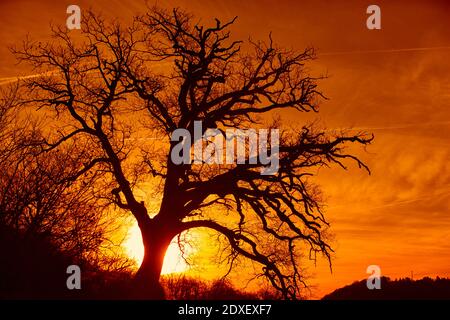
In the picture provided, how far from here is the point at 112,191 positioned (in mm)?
23109

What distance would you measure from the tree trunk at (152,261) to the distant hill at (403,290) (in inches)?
359

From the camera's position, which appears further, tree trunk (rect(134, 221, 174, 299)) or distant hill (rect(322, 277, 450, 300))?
distant hill (rect(322, 277, 450, 300))

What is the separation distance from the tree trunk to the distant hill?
911cm

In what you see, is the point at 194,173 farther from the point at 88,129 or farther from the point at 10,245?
the point at 10,245

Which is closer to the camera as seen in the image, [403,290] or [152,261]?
[152,261]

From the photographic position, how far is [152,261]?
22188 mm

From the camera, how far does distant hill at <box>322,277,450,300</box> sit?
90.8ft

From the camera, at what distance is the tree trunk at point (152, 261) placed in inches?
845

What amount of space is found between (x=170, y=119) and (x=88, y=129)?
3241mm

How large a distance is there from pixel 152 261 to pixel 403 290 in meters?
13.3

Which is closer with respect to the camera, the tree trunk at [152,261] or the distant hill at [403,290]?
the tree trunk at [152,261]

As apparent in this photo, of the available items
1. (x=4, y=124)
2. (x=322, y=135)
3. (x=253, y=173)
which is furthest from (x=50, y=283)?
(x=322, y=135)

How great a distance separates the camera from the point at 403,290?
28.7 m

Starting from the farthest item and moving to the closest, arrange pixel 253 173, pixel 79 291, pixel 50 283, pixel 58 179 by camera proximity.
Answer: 1. pixel 253 173
2. pixel 79 291
3. pixel 50 283
4. pixel 58 179
